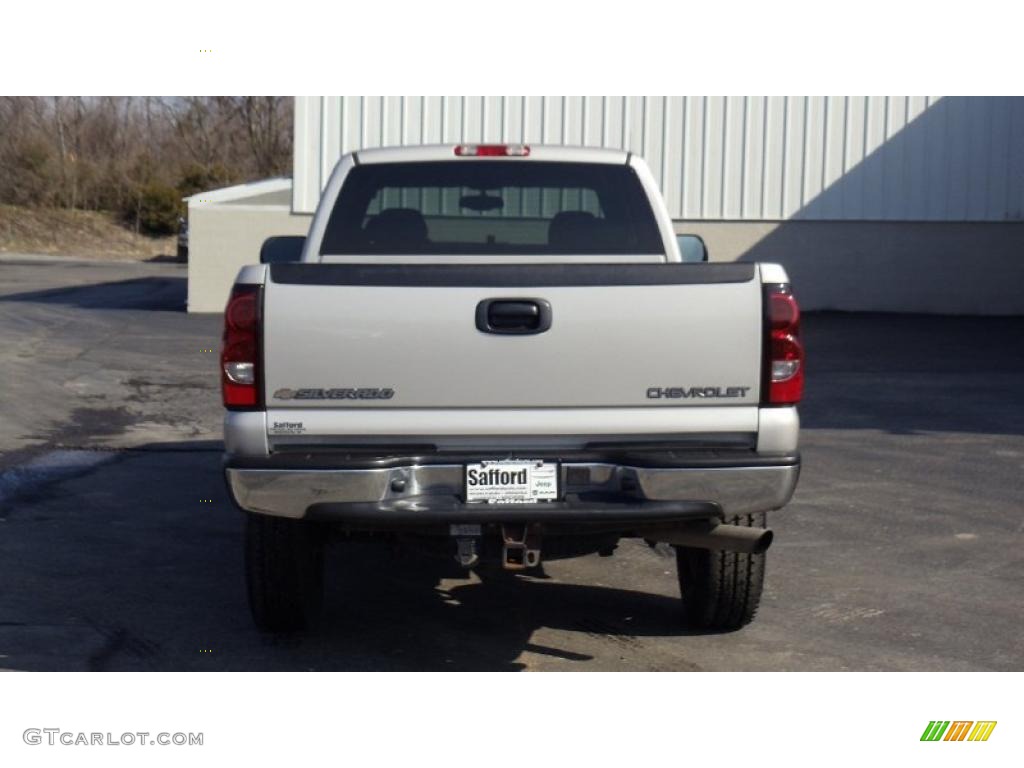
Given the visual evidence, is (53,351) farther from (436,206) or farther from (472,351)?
(472,351)

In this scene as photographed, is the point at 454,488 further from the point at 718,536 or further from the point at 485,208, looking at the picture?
the point at 485,208

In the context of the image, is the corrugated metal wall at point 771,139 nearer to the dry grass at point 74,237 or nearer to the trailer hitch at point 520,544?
the trailer hitch at point 520,544

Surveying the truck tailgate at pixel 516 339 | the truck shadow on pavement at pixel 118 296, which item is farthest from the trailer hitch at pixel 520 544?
the truck shadow on pavement at pixel 118 296

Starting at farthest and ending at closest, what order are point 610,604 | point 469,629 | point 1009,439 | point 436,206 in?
1. point 1009,439
2. point 436,206
3. point 610,604
4. point 469,629

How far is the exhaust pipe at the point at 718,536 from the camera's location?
5.37 m

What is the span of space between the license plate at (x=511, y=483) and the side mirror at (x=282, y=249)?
268cm

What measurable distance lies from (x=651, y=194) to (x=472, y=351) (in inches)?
92.3

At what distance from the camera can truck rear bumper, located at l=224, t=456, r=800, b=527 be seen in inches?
202

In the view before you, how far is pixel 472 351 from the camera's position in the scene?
17.1 feet

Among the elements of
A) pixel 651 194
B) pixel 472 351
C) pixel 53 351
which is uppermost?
pixel 651 194

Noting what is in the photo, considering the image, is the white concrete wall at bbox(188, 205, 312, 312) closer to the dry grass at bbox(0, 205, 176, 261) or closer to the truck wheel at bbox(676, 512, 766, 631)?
the truck wheel at bbox(676, 512, 766, 631)

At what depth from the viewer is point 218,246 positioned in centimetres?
2514

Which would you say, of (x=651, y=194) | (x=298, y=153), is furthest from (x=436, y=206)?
(x=298, y=153)

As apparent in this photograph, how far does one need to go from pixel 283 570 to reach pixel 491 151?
246cm
